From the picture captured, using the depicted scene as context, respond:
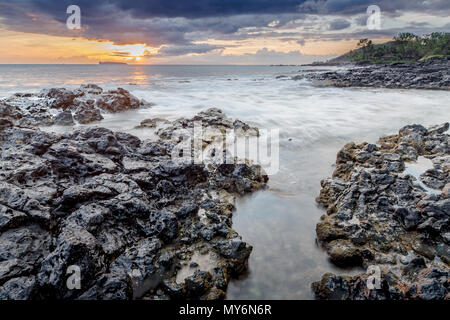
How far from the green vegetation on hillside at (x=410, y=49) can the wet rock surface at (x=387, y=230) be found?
306 feet

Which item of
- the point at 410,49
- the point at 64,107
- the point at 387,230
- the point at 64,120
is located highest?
the point at 410,49

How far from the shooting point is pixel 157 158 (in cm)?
733

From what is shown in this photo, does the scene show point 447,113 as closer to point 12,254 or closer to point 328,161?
point 328,161

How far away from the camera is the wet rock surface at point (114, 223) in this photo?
3316 mm

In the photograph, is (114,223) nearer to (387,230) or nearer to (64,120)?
(387,230)

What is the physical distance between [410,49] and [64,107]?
108172 mm

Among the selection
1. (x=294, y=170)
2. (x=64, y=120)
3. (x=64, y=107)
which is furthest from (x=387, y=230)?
(x=64, y=107)

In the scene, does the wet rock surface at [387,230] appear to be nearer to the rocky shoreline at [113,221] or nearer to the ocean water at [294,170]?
the ocean water at [294,170]

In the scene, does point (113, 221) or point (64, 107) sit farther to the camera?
point (64, 107)

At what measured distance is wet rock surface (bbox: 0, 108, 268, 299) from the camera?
3316 millimetres

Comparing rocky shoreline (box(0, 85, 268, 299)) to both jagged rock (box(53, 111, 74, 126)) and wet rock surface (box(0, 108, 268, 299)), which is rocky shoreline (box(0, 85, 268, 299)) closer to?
wet rock surface (box(0, 108, 268, 299))

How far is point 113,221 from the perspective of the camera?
4383 mm

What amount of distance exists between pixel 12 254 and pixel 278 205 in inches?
188
